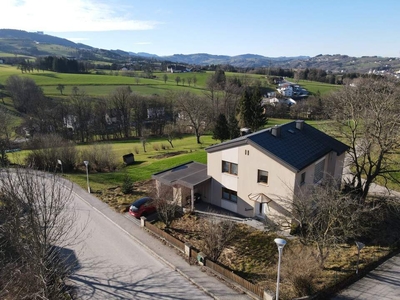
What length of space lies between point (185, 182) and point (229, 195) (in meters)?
3.80

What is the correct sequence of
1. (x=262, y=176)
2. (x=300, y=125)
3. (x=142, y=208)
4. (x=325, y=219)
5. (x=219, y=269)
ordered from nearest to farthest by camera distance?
(x=219, y=269) < (x=325, y=219) < (x=262, y=176) < (x=142, y=208) < (x=300, y=125)

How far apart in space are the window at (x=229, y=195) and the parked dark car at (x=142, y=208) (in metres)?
5.83

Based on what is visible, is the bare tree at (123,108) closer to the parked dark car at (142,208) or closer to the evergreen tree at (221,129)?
the evergreen tree at (221,129)

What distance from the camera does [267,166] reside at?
20.5m

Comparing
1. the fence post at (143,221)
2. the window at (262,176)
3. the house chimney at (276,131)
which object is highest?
the house chimney at (276,131)

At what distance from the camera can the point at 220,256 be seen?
1727cm

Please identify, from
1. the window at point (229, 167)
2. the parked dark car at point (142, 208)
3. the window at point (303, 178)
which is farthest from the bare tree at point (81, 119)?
the window at point (303, 178)

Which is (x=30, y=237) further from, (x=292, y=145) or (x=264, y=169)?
(x=292, y=145)

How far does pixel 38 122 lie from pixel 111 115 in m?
15.3

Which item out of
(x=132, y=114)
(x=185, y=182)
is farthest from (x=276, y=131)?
(x=132, y=114)

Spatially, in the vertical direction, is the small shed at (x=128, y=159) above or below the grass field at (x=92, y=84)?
below

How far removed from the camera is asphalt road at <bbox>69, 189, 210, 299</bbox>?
14.1 m

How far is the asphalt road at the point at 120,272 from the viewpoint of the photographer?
14.1 metres

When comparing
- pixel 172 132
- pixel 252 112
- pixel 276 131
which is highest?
pixel 276 131
